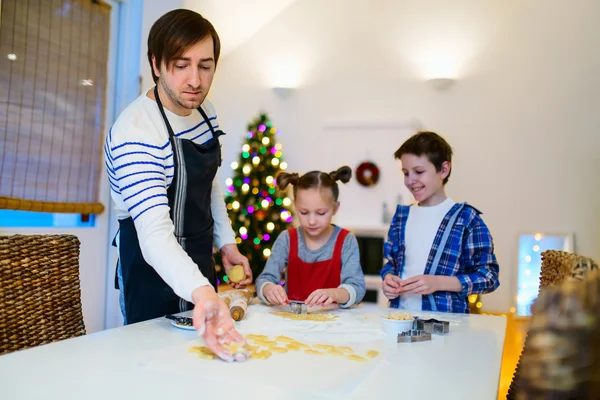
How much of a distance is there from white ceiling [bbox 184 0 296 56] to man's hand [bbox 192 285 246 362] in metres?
4.46

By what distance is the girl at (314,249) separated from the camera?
6.83 feet

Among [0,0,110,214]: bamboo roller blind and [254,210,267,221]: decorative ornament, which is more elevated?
[0,0,110,214]: bamboo roller blind

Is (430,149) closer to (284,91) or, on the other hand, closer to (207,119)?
(207,119)

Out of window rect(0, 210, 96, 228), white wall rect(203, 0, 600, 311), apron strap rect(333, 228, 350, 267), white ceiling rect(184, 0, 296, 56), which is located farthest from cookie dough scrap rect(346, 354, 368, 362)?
white wall rect(203, 0, 600, 311)

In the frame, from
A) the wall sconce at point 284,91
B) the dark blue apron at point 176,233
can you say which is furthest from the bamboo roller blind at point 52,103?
the wall sconce at point 284,91

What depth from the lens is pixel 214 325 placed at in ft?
3.50

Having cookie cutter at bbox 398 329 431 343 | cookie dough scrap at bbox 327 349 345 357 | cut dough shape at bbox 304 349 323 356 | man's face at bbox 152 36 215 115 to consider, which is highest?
man's face at bbox 152 36 215 115

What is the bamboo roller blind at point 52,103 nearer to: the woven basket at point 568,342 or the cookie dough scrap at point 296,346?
the cookie dough scrap at point 296,346

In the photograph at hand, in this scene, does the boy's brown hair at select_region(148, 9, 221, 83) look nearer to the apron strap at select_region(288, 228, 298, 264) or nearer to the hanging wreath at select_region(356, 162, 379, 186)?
the apron strap at select_region(288, 228, 298, 264)

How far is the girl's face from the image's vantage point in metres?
2.09

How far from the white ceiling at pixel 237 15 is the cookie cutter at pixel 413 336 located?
4402 millimetres

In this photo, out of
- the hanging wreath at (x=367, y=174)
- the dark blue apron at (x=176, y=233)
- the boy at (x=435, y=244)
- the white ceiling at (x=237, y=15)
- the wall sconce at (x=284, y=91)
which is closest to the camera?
the dark blue apron at (x=176, y=233)

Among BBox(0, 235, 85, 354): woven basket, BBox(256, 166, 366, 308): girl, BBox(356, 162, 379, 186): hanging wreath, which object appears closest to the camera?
BBox(0, 235, 85, 354): woven basket

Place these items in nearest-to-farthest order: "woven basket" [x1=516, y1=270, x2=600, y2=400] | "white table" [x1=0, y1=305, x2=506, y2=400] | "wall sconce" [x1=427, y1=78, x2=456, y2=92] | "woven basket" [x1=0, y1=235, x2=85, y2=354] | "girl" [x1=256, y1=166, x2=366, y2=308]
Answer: "woven basket" [x1=516, y1=270, x2=600, y2=400]
"white table" [x1=0, y1=305, x2=506, y2=400]
"woven basket" [x1=0, y1=235, x2=85, y2=354]
"girl" [x1=256, y1=166, x2=366, y2=308]
"wall sconce" [x1=427, y1=78, x2=456, y2=92]
